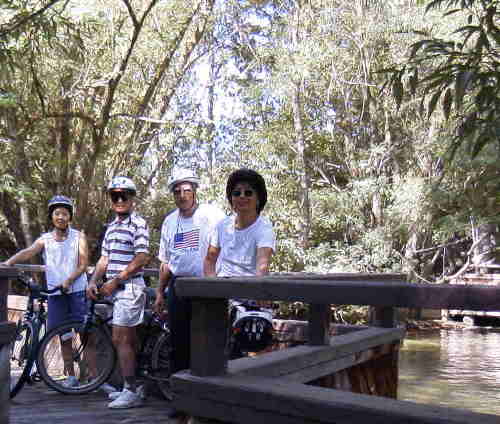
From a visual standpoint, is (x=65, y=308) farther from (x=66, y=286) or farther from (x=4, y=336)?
(x=4, y=336)

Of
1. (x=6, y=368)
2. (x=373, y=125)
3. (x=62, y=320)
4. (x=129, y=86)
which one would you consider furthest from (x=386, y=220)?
(x=6, y=368)

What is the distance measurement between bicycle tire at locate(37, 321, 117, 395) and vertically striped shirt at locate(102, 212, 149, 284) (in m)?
0.70

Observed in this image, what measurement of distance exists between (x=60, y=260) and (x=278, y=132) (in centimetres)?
1635

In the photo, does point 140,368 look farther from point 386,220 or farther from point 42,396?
point 386,220

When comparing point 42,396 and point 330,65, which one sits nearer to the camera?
point 42,396

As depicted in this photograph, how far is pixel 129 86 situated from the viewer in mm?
15211

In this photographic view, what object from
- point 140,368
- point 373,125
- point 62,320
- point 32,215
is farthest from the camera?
point 373,125

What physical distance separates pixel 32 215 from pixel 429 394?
7.90 metres

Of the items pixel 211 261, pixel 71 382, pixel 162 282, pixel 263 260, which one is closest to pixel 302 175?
pixel 71 382

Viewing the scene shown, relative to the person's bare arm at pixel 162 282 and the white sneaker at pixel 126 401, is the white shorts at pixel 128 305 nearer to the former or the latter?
the person's bare arm at pixel 162 282

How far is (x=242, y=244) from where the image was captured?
3.75 metres

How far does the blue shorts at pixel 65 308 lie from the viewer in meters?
5.61

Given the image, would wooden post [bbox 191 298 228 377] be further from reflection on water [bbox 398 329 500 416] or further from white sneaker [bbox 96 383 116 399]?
reflection on water [bbox 398 329 500 416]

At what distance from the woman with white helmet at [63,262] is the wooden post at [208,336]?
3.26 m
